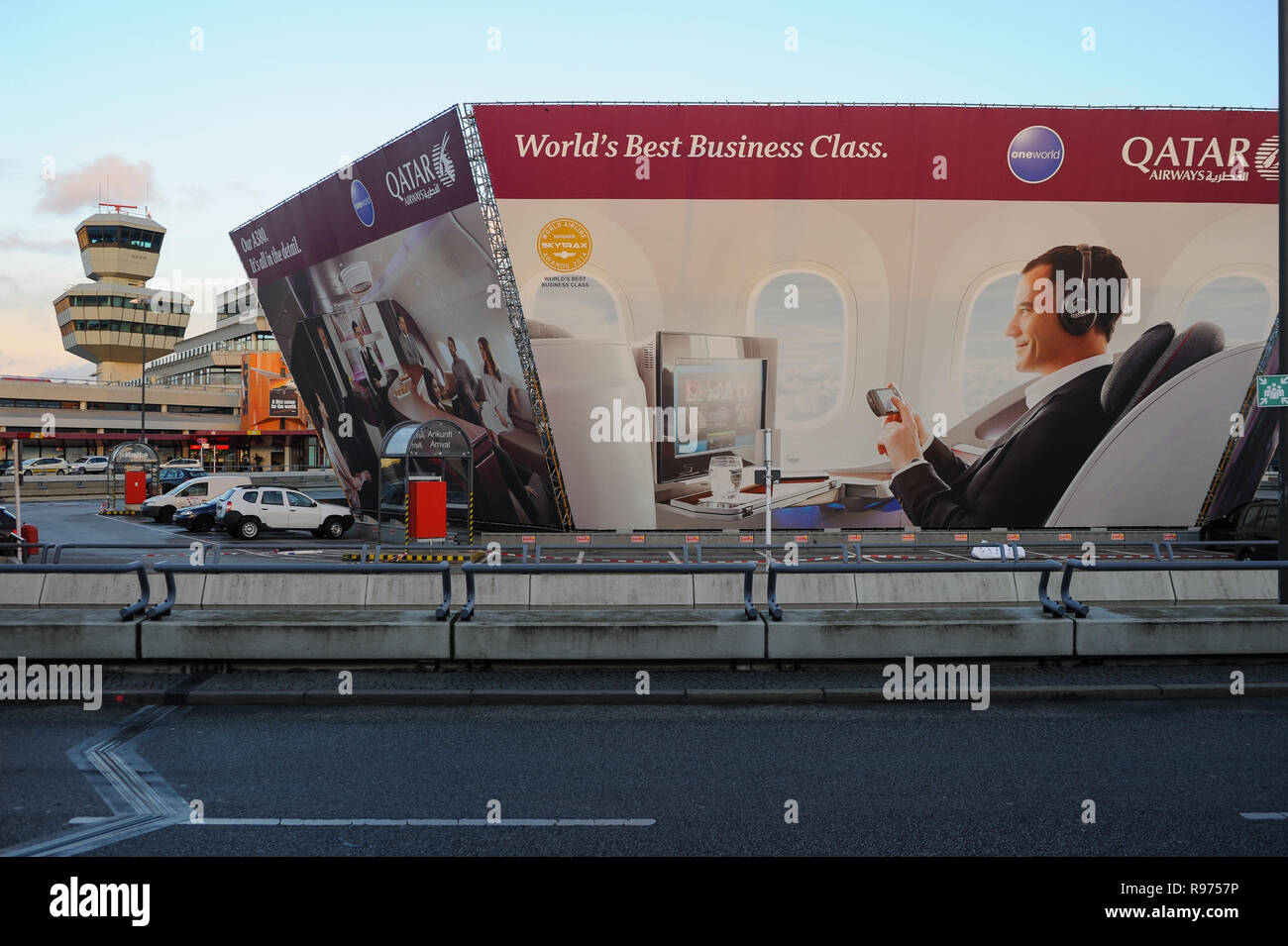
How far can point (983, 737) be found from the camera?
7.14 metres

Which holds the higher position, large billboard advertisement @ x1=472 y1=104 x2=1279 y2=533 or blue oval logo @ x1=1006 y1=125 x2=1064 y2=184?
blue oval logo @ x1=1006 y1=125 x2=1064 y2=184

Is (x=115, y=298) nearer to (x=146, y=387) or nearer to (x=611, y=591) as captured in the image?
(x=146, y=387)

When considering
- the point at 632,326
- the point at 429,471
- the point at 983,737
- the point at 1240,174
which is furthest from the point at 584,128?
the point at 983,737

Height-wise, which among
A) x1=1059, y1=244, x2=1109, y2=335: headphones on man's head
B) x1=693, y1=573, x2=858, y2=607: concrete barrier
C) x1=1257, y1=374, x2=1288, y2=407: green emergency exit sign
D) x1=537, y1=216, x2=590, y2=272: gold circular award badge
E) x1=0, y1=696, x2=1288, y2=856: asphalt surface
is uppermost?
x1=537, y1=216, x2=590, y2=272: gold circular award badge

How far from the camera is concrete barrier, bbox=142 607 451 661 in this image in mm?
8859

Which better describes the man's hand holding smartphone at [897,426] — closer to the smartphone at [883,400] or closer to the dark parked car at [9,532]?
the smartphone at [883,400]

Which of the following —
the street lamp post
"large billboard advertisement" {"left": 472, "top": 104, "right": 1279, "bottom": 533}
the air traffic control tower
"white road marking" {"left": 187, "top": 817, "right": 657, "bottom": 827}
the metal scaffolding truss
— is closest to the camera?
"white road marking" {"left": 187, "top": 817, "right": 657, "bottom": 827}

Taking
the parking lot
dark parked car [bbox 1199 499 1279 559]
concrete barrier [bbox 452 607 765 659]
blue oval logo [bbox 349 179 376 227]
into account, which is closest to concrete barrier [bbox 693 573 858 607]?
concrete barrier [bbox 452 607 765 659]

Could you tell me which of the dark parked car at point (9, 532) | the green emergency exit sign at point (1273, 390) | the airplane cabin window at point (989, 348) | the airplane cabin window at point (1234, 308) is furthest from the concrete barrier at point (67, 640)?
the airplane cabin window at point (1234, 308)

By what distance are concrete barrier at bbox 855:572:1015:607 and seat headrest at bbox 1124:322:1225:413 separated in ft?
55.6

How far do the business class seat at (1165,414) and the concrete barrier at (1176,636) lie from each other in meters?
17.2

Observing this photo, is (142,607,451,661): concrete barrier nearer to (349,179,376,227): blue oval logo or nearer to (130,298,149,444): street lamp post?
(349,179,376,227): blue oval logo

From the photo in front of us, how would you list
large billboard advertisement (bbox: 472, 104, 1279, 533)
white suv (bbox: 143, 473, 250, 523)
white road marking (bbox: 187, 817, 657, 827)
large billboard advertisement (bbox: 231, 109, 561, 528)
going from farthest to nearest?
white suv (bbox: 143, 473, 250, 523), large billboard advertisement (bbox: 231, 109, 561, 528), large billboard advertisement (bbox: 472, 104, 1279, 533), white road marking (bbox: 187, 817, 657, 827)
